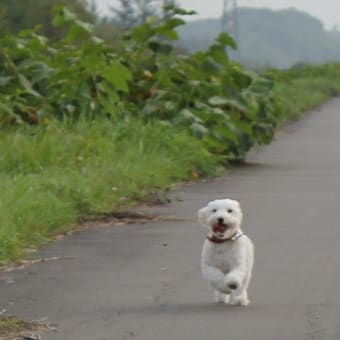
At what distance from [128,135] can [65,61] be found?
210 cm

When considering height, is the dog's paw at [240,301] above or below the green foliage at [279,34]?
above

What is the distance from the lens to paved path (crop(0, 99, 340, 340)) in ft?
26.4

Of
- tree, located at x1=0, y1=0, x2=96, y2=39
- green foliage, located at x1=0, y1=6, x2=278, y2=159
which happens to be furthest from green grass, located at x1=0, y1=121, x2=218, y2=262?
tree, located at x1=0, y1=0, x2=96, y2=39

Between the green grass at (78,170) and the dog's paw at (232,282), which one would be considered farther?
the green grass at (78,170)

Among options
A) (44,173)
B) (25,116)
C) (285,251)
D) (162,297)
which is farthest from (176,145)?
(162,297)

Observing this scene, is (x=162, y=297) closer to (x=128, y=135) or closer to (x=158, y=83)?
(x=128, y=135)

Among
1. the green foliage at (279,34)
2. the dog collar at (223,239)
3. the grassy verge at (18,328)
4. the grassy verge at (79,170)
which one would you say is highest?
the dog collar at (223,239)

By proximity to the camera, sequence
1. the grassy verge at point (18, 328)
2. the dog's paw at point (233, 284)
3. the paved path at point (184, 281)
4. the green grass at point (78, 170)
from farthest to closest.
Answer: the green grass at point (78, 170)
the dog's paw at point (233, 284)
the paved path at point (184, 281)
the grassy verge at point (18, 328)

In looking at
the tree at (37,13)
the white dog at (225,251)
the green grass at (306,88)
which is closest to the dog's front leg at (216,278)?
the white dog at (225,251)

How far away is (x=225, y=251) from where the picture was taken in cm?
868

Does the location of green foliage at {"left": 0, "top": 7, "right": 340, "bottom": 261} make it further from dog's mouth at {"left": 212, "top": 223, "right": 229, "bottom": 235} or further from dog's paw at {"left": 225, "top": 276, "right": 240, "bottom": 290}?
dog's paw at {"left": 225, "top": 276, "right": 240, "bottom": 290}

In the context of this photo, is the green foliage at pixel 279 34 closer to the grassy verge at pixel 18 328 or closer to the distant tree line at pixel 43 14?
the distant tree line at pixel 43 14

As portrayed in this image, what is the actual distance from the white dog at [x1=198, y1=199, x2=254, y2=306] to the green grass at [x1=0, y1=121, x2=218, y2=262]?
226 cm

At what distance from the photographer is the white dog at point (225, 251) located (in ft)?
28.1
